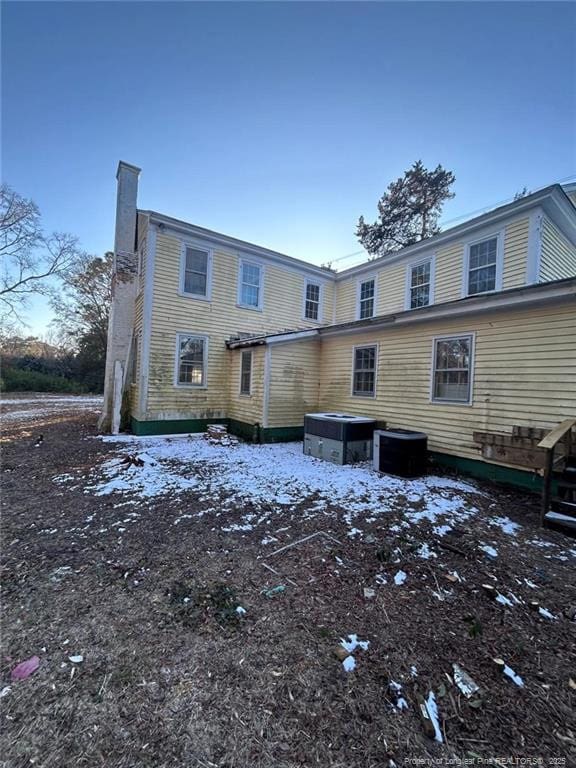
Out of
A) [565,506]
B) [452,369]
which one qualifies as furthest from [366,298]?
[565,506]

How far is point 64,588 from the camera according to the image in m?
2.53

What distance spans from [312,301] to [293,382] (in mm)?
4653

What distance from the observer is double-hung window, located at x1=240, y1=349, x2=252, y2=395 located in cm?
957

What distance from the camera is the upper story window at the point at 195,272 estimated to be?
960 centimetres

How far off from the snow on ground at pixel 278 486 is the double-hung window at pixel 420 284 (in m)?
6.07

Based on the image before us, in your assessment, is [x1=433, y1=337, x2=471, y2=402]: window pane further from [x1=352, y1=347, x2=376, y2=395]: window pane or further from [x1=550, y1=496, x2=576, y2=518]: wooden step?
[x1=550, y1=496, x2=576, y2=518]: wooden step

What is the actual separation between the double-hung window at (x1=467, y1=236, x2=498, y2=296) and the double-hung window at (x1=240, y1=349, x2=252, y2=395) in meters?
6.73

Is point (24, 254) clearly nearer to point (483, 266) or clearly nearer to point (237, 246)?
point (237, 246)

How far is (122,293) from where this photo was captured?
10.3 metres

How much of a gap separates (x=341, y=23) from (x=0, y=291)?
23452 mm

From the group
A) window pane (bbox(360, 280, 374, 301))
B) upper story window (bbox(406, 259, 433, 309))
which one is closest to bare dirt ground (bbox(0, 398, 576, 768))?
upper story window (bbox(406, 259, 433, 309))

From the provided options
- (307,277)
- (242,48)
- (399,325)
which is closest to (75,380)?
(307,277)

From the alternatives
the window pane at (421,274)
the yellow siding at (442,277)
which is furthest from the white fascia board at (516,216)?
the window pane at (421,274)

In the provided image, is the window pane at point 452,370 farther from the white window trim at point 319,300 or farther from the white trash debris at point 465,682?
the white window trim at point 319,300
